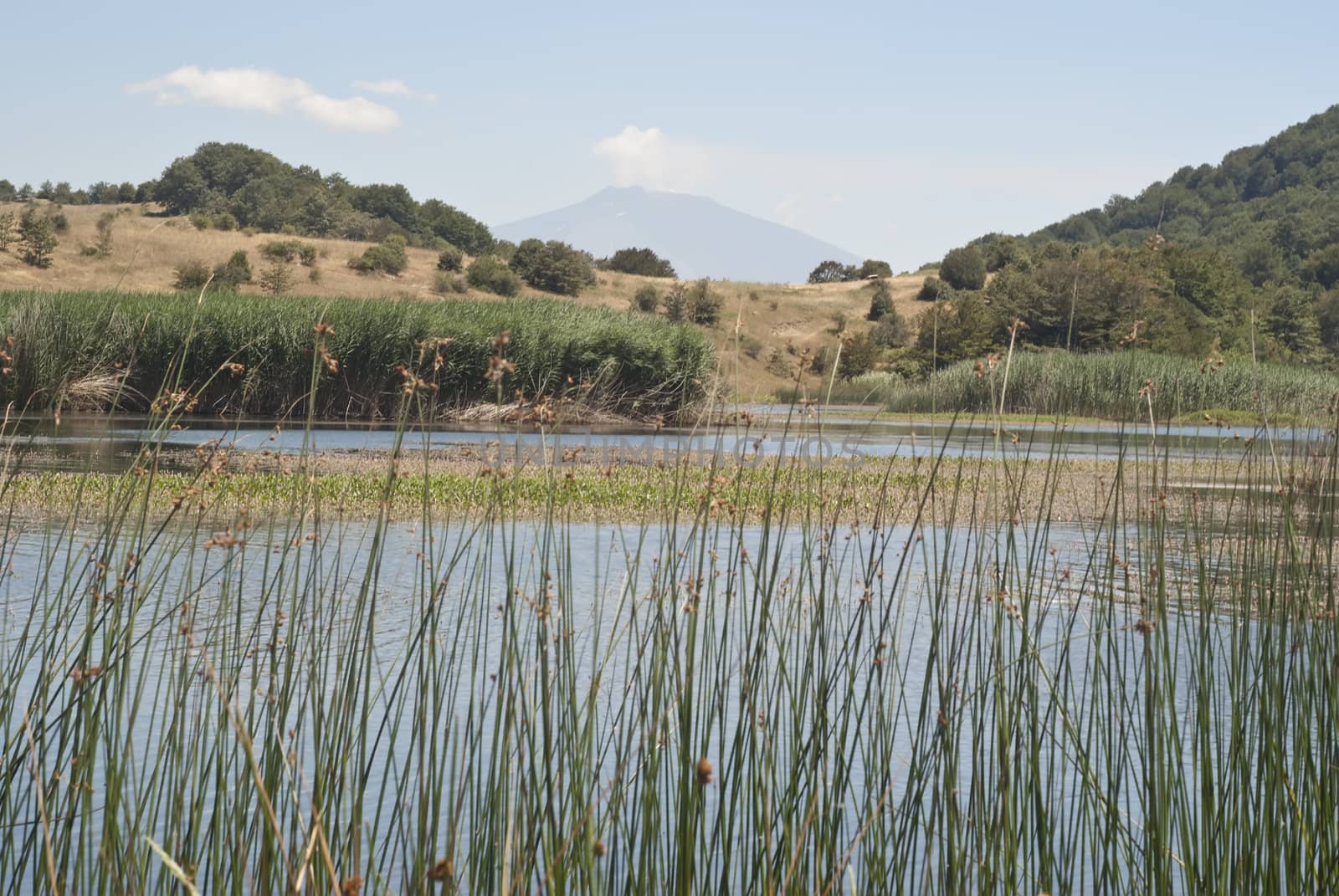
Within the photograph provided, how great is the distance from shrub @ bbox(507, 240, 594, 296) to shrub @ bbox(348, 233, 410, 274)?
4.25 m

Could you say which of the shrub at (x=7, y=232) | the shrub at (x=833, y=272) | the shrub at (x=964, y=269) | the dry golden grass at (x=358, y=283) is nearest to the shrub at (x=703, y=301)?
the dry golden grass at (x=358, y=283)

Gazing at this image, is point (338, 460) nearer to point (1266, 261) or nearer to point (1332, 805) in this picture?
point (1332, 805)

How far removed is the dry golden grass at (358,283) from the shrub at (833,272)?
212 inches

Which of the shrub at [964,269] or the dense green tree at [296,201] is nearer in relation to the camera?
the shrub at [964,269]

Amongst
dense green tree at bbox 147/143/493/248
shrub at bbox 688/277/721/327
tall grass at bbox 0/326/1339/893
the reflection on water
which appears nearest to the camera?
tall grass at bbox 0/326/1339/893

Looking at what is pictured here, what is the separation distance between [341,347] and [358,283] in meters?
24.5

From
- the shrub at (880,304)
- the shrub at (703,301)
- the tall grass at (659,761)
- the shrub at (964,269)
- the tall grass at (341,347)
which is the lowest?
the tall grass at (659,761)

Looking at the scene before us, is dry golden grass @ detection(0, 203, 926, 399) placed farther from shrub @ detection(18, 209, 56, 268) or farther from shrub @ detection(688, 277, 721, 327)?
shrub @ detection(688, 277, 721, 327)

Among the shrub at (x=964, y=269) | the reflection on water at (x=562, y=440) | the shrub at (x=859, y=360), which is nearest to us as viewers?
the reflection on water at (x=562, y=440)

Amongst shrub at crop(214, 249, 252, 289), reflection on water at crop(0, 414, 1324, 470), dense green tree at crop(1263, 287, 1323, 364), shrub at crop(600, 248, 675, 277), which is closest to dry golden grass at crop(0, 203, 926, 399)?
shrub at crop(214, 249, 252, 289)

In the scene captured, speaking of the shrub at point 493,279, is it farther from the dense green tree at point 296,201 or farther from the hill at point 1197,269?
the hill at point 1197,269

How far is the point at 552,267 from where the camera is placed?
43312 mm

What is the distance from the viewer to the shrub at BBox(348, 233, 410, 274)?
4106 centimetres

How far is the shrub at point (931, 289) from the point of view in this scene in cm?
4613
